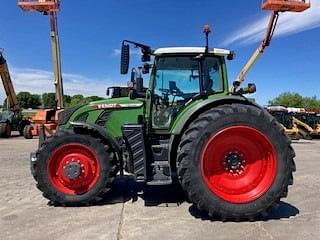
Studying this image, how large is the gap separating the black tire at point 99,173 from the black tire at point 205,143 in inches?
53.1

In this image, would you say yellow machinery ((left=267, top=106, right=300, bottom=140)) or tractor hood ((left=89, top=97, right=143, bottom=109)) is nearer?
tractor hood ((left=89, top=97, right=143, bottom=109))

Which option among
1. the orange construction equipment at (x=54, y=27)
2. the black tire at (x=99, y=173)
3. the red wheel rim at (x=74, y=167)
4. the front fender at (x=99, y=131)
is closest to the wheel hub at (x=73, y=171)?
the red wheel rim at (x=74, y=167)

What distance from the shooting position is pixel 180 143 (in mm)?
5570

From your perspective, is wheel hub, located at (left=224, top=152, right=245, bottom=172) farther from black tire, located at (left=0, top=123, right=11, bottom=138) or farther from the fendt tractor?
black tire, located at (left=0, top=123, right=11, bottom=138)

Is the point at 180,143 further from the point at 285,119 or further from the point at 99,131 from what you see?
the point at 285,119

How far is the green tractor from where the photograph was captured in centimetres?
546

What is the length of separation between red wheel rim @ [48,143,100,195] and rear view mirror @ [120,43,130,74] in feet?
4.48

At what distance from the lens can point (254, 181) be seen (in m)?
5.64

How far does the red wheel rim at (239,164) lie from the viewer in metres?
5.52

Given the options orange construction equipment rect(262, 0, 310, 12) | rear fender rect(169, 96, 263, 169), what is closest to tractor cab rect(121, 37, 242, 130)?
rear fender rect(169, 96, 263, 169)

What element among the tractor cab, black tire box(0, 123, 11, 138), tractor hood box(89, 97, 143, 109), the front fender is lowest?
black tire box(0, 123, 11, 138)

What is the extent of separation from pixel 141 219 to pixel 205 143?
1347 mm

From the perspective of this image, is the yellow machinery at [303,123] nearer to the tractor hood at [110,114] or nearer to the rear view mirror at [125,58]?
the tractor hood at [110,114]

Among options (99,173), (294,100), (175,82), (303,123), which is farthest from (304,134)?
(294,100)
